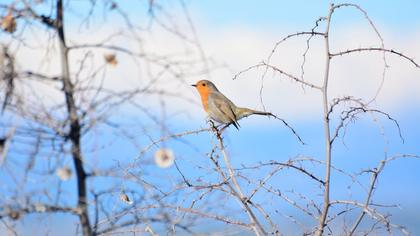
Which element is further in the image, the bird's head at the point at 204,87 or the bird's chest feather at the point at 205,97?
the bird's head at the point at 204,87

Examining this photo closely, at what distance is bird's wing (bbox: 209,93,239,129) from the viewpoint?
6.99 meters

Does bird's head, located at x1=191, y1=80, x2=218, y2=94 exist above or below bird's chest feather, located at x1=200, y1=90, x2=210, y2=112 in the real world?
above

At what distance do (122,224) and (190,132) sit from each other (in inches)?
Result: 58.9

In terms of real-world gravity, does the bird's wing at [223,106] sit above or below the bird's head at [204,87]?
below

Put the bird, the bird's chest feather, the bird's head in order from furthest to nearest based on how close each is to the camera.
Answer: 1. the bird's head
2. the bird's chest feather
3. the bird

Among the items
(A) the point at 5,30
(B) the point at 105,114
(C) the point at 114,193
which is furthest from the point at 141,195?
(A) the point at 5,30

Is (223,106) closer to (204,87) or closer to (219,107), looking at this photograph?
(219,107)

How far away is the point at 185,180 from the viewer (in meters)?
3.83

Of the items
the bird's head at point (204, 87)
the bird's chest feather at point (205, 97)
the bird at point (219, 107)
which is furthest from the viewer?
the bird's head at point (204, 87)

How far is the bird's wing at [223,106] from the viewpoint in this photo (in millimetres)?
6988

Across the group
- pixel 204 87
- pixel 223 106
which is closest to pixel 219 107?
pixel 223 106

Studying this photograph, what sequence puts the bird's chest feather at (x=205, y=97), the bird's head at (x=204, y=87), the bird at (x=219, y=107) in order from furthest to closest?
the bird's head at (x=204, y=87)
the bird's chest feather at (x=205, y=97)
the bird at (x=219, y=107)

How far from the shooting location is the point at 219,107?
7148mm

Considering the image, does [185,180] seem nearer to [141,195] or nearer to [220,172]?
[220,172]
